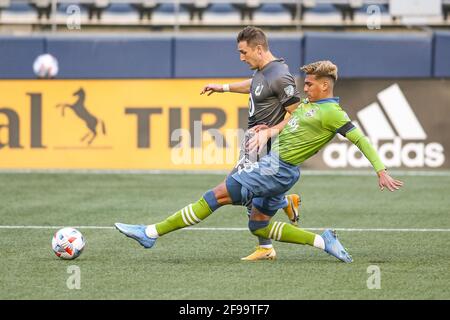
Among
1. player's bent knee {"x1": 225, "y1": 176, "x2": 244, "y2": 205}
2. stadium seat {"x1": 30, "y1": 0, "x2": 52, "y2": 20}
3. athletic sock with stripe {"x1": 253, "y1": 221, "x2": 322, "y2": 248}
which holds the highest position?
stadium seat {"x1": 30, "y1": 0, "x2": 52, "y2": 20}

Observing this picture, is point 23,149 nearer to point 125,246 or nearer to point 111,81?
point 111,81

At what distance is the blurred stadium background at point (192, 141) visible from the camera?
781cm

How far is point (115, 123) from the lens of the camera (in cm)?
1661

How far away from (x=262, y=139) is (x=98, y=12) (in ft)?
51.0

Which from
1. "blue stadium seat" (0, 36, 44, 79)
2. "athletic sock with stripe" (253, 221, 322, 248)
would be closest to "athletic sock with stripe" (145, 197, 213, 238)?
"athletic sock with stripe" (253, 221, 322, 248)

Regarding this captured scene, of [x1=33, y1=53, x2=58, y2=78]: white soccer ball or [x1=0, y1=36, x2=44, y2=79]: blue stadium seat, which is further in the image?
[x1=0, y1=36, x2=44, y2=79]: blue stadium seat

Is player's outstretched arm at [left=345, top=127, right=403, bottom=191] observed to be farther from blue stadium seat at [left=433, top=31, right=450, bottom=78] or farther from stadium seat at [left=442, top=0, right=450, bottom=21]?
stadium seat at [left=442, top=0, right=450, bottom=21]

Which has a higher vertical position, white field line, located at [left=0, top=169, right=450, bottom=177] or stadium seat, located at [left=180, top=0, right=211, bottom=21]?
stadium seat, located at [left=180, top=0, right=211, bottom=21]

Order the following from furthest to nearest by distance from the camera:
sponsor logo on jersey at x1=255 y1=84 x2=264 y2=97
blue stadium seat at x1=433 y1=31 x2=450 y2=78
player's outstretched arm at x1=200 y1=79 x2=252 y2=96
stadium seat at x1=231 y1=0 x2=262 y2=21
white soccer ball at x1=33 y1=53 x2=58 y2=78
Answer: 1. stadium seat at x1=231 y1=0 x2=262 y2=21
2. blue stadium seat at x1=433 y1=31 x2=450 y2=78
3. white soccer ball at x1=33 y1=53 x2=58 y2=78
4. player's outstretched arm at x1=200 y1=79 x2=252 y2=96
5. sponsor logo on jersey at x1=255 y1=84 x2=264 y2=97

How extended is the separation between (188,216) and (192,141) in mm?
8159

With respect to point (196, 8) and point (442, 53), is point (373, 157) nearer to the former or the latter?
point (442, 53)

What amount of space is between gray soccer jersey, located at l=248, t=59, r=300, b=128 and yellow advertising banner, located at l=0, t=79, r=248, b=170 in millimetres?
7798

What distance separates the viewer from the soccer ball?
27.2ft

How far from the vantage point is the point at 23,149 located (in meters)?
16.5
